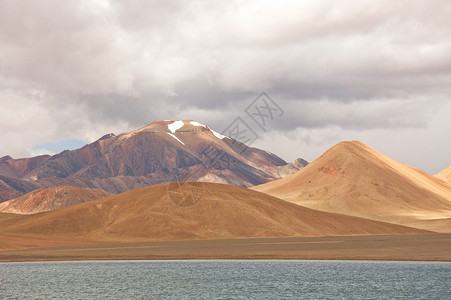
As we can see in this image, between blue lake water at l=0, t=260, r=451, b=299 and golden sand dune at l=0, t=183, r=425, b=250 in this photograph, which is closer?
blue lake water at l=0, t=260, r=451, b=299

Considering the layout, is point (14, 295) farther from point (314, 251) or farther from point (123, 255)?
point (314, 251)

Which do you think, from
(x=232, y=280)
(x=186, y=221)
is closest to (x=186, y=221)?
(x=186, y=221)

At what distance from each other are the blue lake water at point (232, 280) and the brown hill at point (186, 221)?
78836mm

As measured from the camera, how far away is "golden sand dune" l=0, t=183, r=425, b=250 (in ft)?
550

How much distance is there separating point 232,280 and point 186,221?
11172cm

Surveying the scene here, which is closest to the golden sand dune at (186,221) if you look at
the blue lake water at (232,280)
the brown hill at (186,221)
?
the brown hill at (186,221)

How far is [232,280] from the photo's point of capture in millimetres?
65375

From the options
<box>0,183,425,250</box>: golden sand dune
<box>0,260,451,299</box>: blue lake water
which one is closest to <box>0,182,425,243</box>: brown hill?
<box>0,183,425,250</box>: golden sand dune

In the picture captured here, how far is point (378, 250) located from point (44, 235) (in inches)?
4252

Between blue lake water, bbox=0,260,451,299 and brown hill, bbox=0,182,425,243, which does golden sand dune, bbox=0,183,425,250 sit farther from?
blue lake water, bbox=0,260,451,299

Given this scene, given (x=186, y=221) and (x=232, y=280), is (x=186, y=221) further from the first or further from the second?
(x=232, y=280)

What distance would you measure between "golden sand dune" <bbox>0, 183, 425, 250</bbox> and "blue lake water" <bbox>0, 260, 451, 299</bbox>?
79.6 meters

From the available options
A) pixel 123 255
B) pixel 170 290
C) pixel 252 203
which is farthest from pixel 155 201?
A: pixel 170 290

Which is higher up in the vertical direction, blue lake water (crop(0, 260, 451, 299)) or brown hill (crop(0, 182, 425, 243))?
brown hill (crop(0, 182, 425, 243))
